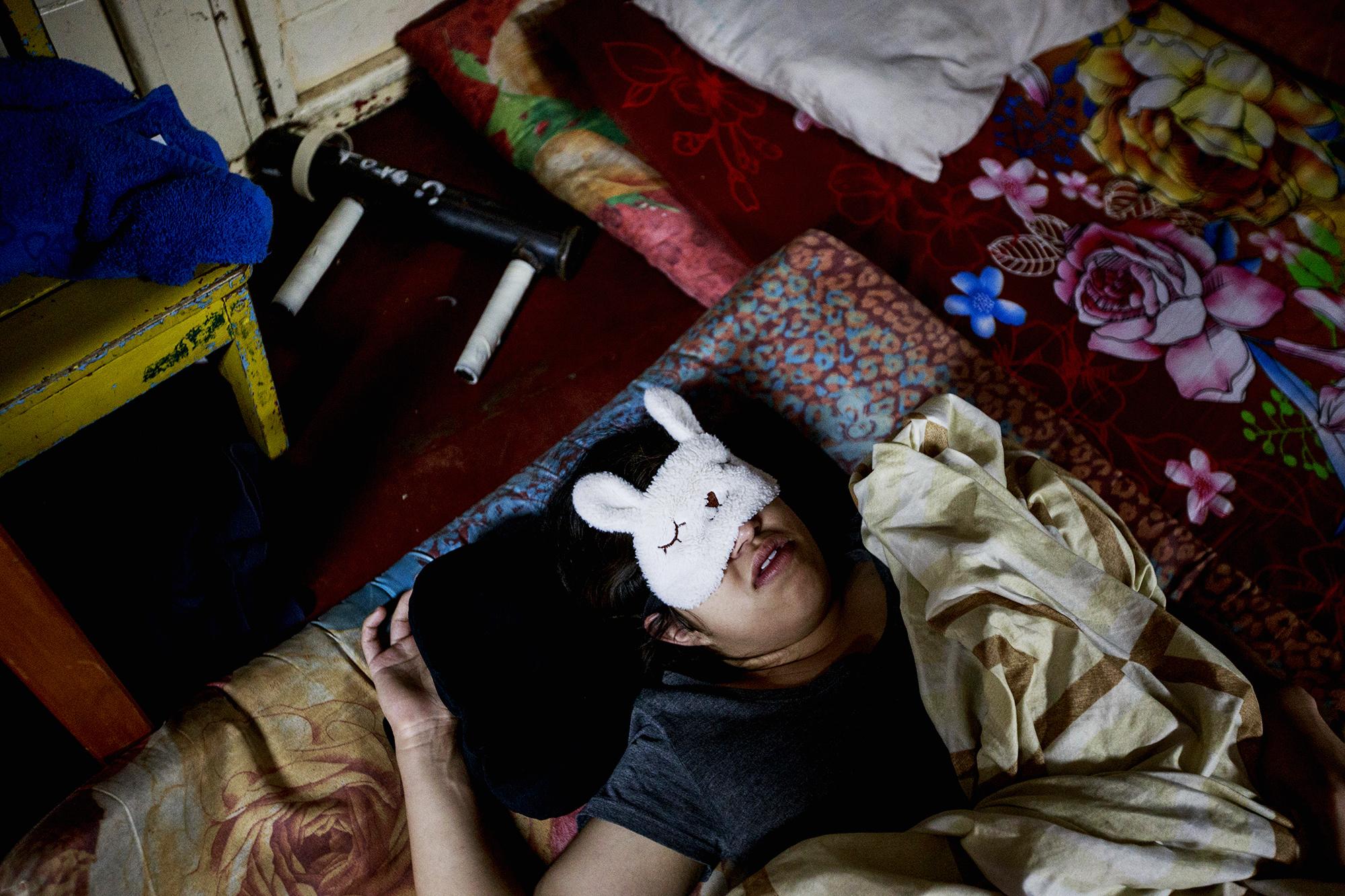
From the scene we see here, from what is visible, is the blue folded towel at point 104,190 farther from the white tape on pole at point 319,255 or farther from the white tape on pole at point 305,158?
the white tape on pole at point 305,158

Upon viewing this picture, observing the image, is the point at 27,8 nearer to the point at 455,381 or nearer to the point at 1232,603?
the point at 455,381

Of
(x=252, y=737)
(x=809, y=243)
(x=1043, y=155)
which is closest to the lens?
(x=252, y=737)

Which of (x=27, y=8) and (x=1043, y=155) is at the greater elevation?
(x=27, y=8)

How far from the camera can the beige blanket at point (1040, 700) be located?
834 mm

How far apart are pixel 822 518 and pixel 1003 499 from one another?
0.89ft

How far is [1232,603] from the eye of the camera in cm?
121

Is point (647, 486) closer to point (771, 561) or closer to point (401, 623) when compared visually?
point (771, 561)

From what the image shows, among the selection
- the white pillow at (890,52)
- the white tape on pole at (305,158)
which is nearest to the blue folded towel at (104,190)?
the white tape on pole at (305,158)

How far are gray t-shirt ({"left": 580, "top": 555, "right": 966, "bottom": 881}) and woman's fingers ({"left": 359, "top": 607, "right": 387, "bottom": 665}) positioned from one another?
35 cm

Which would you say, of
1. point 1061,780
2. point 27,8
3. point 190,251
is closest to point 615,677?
point 1061,780

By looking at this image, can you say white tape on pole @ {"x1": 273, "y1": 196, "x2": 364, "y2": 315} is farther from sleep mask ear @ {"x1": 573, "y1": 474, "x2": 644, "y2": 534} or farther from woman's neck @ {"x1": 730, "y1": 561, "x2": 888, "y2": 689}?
woman's neck @ {"x1": 730, "y1": 561, "x2": 888, "y2": 689}

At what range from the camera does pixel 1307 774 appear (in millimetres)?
920

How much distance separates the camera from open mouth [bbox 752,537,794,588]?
1020 millimetres

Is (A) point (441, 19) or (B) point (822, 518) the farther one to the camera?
(A) point (441, 19)
